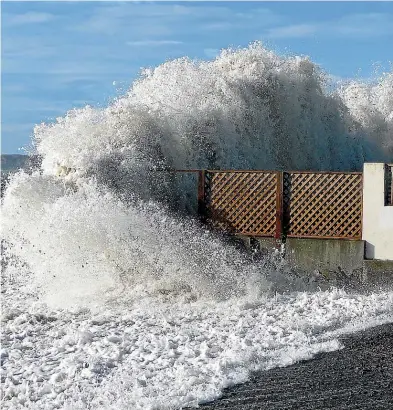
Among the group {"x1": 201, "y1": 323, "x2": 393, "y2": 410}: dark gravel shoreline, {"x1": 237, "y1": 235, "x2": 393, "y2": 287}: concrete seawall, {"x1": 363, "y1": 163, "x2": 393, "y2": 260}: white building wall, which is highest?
{"x1": 363, "y1": 163, "x2": 393, "y2": 260}: white building wall

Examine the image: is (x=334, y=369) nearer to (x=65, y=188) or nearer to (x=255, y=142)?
(x=65, y=188)

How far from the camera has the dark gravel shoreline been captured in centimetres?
603

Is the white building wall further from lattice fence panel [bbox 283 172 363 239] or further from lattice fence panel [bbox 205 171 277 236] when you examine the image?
lattice fence panel [bbox 205 171 277 236]

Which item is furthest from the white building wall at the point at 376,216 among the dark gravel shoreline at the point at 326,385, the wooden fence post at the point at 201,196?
the dark gravel shoreline at the point at 326,385

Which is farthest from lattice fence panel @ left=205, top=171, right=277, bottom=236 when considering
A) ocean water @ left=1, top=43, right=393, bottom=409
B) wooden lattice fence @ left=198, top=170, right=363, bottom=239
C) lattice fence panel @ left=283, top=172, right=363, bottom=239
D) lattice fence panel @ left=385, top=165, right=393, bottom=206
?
lattice fence panel @ left=385, top=165, right=393, bottom=206

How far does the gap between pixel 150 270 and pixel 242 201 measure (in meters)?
2.24

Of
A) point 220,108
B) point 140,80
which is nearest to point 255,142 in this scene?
point 220,108

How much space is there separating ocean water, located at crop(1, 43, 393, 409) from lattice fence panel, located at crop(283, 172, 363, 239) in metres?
0.98

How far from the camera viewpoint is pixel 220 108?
16422 mm

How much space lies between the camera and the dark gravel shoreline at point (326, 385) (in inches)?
237

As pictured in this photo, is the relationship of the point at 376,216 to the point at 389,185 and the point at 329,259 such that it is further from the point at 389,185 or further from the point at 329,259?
the point at 329,259

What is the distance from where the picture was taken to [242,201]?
12.5m

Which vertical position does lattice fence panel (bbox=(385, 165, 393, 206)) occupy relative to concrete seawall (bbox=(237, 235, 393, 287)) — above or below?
above

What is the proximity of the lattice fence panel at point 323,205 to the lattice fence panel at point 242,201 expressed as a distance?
312mm
